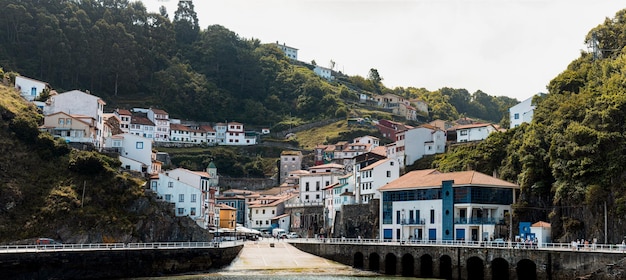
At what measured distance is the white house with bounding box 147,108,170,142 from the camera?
403 ft

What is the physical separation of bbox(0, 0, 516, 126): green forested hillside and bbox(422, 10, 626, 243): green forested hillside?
7001cm

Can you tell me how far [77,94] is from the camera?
87.9 metres

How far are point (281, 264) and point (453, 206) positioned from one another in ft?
55.6

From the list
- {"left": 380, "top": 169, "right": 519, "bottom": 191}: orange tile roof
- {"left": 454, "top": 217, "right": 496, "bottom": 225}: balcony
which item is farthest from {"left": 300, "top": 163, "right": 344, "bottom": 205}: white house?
{"left": 454, "top": 217, "right": 496, "bottom": 225}: balcony

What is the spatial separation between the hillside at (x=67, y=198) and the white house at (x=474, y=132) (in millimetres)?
41241

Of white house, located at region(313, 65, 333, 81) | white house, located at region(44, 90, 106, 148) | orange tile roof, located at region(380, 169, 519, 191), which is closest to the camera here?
orange tile roof, located at region(380, 169, 519, 191)

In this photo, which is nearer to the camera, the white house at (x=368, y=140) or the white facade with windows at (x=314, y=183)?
the white facade with windows at (x=314, y=183)

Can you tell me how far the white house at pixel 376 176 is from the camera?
85375mm

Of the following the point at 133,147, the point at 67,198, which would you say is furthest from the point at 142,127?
the point at 67,198

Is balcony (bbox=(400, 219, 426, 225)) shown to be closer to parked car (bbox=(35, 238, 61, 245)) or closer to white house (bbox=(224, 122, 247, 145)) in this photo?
parked car (bbox=(35, 238, 61, 245))

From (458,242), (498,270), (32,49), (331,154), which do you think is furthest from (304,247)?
(32,49)

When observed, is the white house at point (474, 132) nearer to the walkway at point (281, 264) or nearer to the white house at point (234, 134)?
the walkway at point (281, 264)

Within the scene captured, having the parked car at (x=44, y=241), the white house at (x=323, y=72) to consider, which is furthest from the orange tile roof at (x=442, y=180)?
the white house at (x=323, y=72)

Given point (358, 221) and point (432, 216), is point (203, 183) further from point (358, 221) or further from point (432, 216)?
point (432, 216)
